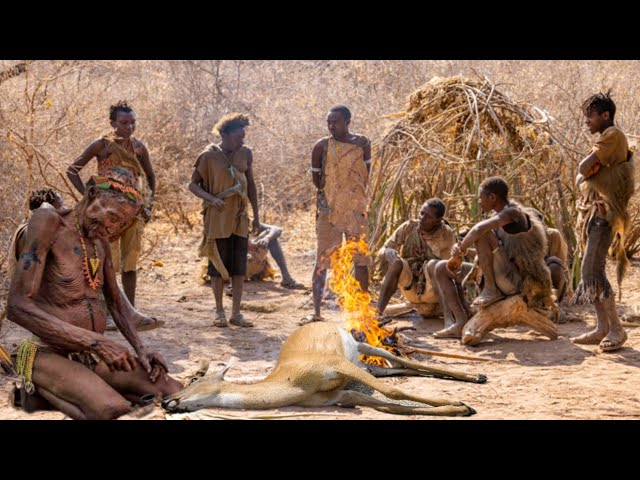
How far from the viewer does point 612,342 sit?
582 centimetres

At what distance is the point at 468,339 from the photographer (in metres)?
6.14

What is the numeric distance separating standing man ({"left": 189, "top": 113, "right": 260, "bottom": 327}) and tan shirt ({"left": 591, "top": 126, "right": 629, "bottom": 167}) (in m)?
2.84

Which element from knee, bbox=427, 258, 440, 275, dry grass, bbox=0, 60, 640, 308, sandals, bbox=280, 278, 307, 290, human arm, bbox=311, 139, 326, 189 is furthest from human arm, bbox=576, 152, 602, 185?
sandals, bbox=280, 278, 307, 290

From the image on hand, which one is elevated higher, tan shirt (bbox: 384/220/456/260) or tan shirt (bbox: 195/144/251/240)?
tan shirt (bbox: 195/144/251/240)

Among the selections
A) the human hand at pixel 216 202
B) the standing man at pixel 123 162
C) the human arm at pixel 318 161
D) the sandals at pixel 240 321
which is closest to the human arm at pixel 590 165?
the human arm at pixel 318 161

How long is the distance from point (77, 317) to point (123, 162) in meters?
2.33

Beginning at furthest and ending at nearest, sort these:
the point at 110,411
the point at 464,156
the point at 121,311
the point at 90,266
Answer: the point at 464,156, the point at 121,311, the point at 90,266, the point at 110,411

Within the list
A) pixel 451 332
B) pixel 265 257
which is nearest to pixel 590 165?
pixel 451 332

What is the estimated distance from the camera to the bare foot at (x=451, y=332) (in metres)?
6.47

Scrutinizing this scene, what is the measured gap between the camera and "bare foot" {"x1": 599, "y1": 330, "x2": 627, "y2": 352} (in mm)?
5820

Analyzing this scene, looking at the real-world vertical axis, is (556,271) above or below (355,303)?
above

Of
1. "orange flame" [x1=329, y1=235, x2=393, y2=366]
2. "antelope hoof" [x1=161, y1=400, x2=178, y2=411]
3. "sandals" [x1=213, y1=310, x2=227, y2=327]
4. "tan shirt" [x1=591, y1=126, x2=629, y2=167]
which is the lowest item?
"antelope hoof" [x1=161, y1=400, x2=178, y2=411]

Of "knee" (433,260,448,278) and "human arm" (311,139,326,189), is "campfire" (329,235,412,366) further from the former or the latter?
"human arm" (311,139,326,189)

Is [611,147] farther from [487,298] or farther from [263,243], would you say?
[263,243]
